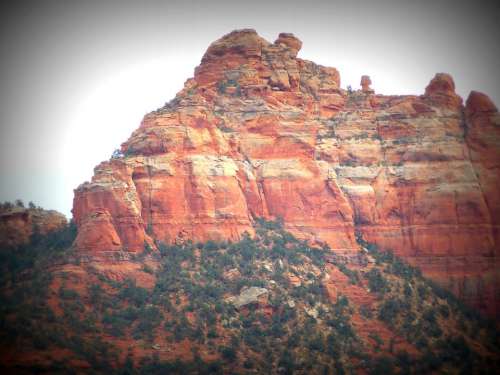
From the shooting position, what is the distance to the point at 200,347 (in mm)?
90375

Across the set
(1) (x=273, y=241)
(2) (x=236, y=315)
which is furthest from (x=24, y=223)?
(2) (x=236, y=315)

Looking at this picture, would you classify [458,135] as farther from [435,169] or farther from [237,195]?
[237,195]

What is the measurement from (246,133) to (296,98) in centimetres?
618

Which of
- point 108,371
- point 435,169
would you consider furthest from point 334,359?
point 435,169

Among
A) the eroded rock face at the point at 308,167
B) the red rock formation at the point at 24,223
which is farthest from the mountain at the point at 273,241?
the red rock formation at the point at 24,223

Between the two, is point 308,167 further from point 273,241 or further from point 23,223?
point 23,223

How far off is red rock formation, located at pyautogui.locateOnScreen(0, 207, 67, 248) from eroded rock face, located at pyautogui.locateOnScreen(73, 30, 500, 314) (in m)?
3.69

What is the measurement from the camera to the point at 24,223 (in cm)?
10306

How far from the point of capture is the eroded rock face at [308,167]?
10131 cm

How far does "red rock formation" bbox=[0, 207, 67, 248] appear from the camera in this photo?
10156 cm

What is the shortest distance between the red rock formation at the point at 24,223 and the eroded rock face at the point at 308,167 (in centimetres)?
369

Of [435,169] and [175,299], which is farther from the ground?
[435,169]

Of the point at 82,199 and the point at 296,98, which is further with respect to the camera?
the point at 296,98

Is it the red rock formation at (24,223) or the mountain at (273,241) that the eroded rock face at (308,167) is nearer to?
the mountain at (273,241)
